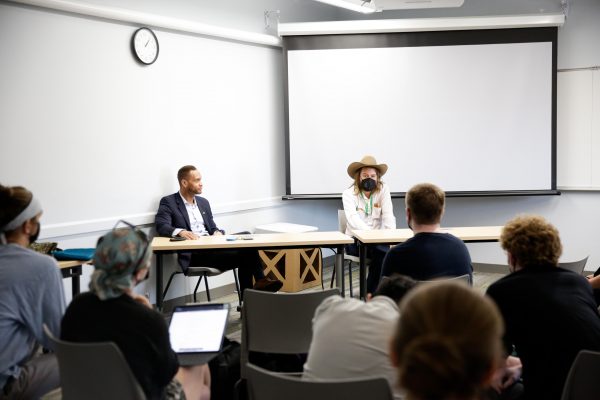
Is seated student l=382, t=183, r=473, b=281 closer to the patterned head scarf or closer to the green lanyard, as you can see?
the patterned head scarf

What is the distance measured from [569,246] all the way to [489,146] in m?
1.37

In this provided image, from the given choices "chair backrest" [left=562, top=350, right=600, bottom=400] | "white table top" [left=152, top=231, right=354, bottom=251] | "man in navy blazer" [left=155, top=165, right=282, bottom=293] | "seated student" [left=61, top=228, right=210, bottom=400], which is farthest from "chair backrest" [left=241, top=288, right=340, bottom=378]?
"man in navy blazer" [left=155, top=165, right=282, bottom=293]

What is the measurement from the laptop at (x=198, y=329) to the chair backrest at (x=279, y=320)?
262mm

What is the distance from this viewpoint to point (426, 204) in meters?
3.12

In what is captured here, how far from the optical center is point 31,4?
14.1 feet

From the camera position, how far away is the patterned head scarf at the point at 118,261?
2.03 m

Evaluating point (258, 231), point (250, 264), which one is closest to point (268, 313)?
point (250, 264)

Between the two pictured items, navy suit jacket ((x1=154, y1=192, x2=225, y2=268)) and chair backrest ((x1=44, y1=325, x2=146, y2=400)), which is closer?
chair backrest ((x1=44, y1=325, x2=146, y2=400))

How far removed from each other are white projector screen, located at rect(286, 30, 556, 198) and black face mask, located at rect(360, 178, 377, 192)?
1.05 m

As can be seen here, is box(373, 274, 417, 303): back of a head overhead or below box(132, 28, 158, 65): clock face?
below

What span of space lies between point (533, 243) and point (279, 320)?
46.2 inches

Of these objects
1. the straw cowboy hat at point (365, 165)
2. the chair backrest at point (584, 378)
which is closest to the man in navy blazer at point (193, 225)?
the straw cowboy hat at point (365, 165)

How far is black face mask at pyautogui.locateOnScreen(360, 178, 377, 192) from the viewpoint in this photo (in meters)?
5.51

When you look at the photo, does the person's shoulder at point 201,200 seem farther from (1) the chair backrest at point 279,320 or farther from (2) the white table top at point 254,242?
(1) the chair backrest at point 279,320
